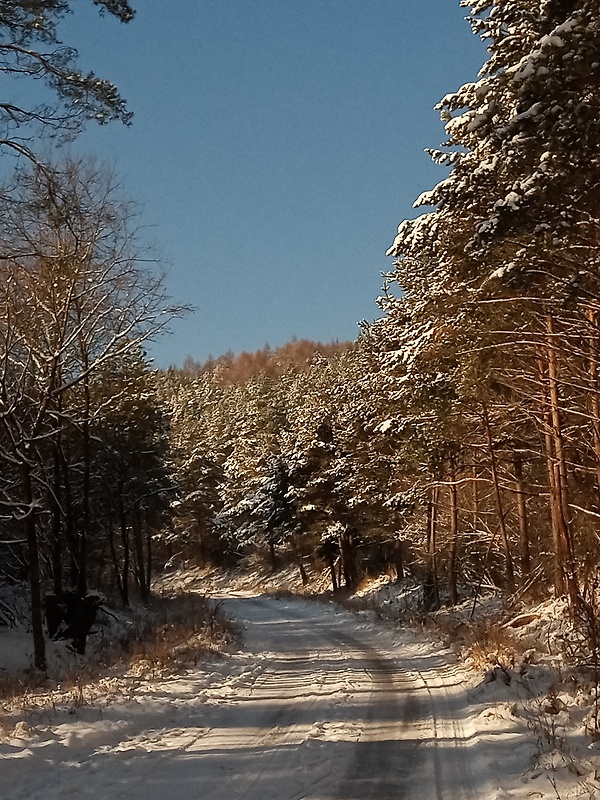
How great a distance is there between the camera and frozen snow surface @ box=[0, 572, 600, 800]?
6676 millimetres

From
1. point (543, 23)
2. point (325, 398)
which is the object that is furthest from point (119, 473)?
point (543, 23)

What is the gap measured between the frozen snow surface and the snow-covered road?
0.8 inches

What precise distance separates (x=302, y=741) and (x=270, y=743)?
1.24ft

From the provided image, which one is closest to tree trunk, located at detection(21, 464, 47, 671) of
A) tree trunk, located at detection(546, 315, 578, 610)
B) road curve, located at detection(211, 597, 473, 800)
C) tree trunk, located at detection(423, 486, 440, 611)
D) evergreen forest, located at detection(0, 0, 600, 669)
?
evergreen forest, located at detection(0, 0, 600, 669)

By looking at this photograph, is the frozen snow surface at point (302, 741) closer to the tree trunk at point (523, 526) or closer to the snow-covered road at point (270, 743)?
the snow-covered road at point (270, 743)

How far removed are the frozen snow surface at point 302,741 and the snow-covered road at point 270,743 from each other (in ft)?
0.06

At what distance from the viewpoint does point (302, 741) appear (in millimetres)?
8461

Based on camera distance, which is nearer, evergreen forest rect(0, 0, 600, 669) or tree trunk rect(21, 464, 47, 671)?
evergreen forest rect(0, 0, 600, 669)

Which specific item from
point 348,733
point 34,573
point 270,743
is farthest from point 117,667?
point 348,733

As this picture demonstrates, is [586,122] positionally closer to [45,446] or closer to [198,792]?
[198,792]

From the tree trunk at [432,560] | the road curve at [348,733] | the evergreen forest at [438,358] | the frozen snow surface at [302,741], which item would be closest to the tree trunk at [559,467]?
the evergreen forest at [438,358]

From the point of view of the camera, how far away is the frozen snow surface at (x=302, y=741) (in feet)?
21.9

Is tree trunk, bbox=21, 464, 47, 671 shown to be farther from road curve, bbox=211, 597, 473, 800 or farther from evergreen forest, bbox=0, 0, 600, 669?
road curve, bbox=211, 597, 473, 800

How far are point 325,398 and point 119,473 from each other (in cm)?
1383
